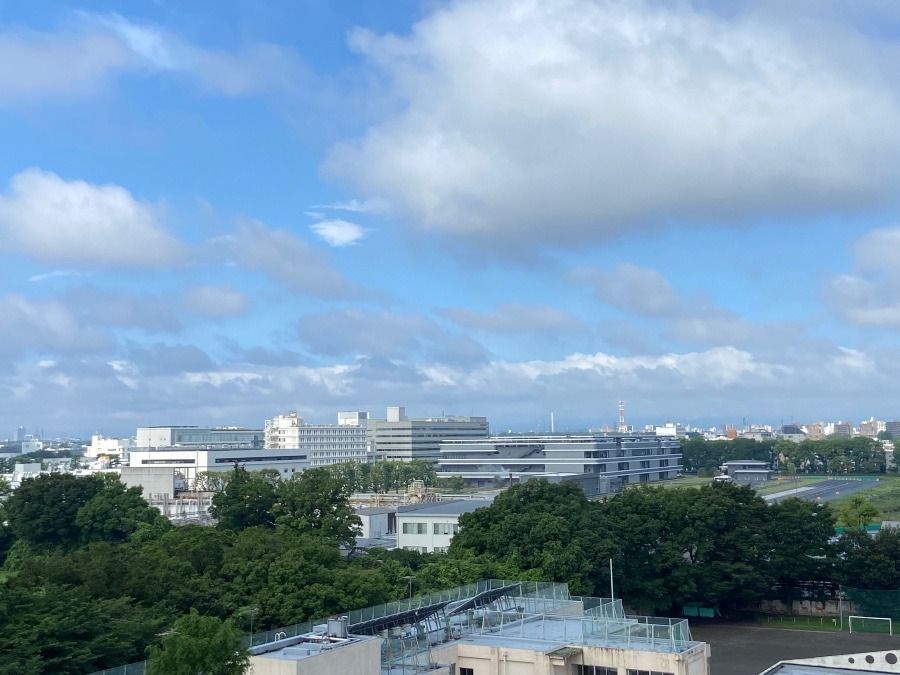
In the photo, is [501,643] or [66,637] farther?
[501,643]

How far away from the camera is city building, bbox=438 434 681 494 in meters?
114

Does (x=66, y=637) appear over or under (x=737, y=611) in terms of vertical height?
over

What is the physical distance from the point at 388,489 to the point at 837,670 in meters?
96.1

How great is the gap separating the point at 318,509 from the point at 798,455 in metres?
120

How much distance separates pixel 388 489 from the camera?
114 meters

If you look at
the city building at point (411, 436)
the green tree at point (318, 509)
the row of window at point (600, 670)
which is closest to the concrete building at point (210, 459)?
the city building at point (411, 436)

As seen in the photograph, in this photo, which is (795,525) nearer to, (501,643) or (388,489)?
(501,643)

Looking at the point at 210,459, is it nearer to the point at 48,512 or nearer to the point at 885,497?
the point at 48,512

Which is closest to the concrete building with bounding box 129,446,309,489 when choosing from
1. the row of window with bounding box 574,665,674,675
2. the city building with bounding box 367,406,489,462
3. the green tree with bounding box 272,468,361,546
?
the city building with bounding box 367,406,489,462

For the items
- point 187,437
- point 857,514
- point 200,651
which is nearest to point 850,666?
point 200,651

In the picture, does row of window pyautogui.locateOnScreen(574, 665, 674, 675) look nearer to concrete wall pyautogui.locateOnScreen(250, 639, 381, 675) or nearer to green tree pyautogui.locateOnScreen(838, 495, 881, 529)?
concrete wall pyautogui.locateOnScreen(250, 639, 381, 675)

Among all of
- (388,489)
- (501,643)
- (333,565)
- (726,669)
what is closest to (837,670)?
(501,643)

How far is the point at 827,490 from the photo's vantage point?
97.3 m

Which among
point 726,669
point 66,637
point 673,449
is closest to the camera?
point 66,637
